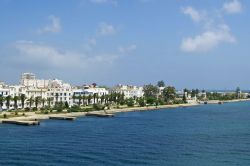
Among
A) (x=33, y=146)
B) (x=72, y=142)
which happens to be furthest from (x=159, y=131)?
(x=33, y=146)

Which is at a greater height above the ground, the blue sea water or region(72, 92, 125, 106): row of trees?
region(72, 92, 125, 106): row of trees

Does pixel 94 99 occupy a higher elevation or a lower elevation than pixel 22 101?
higher

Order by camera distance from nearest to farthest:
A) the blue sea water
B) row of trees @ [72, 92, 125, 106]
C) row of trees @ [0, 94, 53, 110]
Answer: the blue sea water < row of trees @ [0, 94, 53, 110] < row of trees @ [72, 92, 125, 106]

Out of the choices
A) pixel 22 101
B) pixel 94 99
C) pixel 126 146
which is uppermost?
pixel 94 99

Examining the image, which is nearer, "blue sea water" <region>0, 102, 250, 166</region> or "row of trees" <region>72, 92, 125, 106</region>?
"blue sea water" <region>0, 102, 250, 166</region>

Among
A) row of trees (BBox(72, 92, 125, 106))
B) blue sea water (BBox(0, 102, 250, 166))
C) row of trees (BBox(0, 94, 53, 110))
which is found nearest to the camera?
blue sea water (BBox(0, 102, 250, 166))

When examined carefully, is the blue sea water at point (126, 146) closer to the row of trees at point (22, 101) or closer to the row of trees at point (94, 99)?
the row of trees at point (22, 101)

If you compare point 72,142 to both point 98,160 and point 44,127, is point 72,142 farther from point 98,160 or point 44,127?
point 44,127

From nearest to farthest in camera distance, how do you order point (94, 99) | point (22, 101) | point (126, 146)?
1. point (126, 146)
2. point (22, 101)
3. point (94, 99)

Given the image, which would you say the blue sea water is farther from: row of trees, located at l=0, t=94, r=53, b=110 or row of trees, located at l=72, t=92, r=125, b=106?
row of trees, located at l=72, t=92, r=125, b=106

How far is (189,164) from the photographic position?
54406 mm

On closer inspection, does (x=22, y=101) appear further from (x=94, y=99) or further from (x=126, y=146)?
(x=126, y=146)

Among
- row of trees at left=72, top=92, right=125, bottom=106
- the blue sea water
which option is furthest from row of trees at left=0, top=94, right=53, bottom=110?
the blue sea water

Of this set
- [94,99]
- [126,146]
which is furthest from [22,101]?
[126,146]
